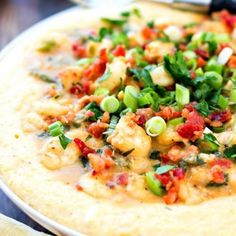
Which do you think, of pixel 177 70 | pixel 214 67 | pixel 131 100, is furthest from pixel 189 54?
pixel 131 100

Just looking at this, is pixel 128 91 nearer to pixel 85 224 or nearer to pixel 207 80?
pixel 207 80

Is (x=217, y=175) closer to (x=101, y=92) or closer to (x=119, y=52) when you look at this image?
(x=101, y=92)

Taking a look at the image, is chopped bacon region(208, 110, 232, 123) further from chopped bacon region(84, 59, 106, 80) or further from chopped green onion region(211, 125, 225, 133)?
Result: chopped bacon region(84, 59, 106, 80)

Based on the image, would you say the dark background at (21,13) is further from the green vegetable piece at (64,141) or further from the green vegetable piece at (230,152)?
the green vegetable piece at (230,152)

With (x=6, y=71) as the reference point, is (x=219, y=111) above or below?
below

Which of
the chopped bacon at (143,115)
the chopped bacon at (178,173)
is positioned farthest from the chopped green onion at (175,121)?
the chopped bacon at (178,173)

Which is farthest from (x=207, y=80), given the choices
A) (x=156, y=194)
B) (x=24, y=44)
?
(x=24, y=44)

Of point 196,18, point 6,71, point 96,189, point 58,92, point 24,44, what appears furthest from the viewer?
point 196,18
